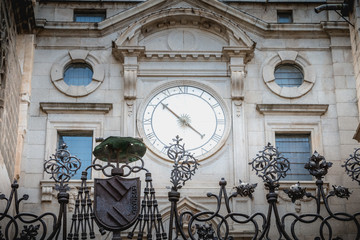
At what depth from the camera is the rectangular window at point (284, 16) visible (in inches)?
926

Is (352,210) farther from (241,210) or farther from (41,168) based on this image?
(41,168)

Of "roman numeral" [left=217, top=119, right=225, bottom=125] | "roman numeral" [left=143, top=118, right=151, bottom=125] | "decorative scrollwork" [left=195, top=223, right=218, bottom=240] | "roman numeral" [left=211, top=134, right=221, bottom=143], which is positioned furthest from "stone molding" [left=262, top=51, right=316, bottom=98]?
"decorative scrollwork" [left=195, top=223, right=218, bottom=240]

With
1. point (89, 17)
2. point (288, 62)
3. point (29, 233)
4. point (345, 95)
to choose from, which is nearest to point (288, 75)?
point (288, 62)

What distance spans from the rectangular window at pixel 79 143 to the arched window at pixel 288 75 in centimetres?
521

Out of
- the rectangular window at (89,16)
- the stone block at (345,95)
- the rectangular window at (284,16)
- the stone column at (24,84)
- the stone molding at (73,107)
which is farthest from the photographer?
the rectangular window at (284,16)

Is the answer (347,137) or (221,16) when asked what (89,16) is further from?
(347,137)

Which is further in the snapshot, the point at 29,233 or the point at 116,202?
the point at 116,202

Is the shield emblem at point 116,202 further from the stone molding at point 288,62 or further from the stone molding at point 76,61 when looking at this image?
the stone molding at point 288,62

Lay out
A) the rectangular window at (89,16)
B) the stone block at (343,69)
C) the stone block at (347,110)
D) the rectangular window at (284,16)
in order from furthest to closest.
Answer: the rectangular window at (284,16) → the rectangular window at (89,16) → the stone block at (343,69) → the stone block at (347,110)

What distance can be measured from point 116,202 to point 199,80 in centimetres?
635

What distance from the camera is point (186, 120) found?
21.8 meters

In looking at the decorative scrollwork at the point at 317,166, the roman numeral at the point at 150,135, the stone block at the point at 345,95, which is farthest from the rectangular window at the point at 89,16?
the decorative scrollwork at the point at 317,166

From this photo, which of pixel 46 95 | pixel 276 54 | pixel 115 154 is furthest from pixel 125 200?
pixel 276 54

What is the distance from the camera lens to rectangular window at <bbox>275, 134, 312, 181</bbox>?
21.5 meters
